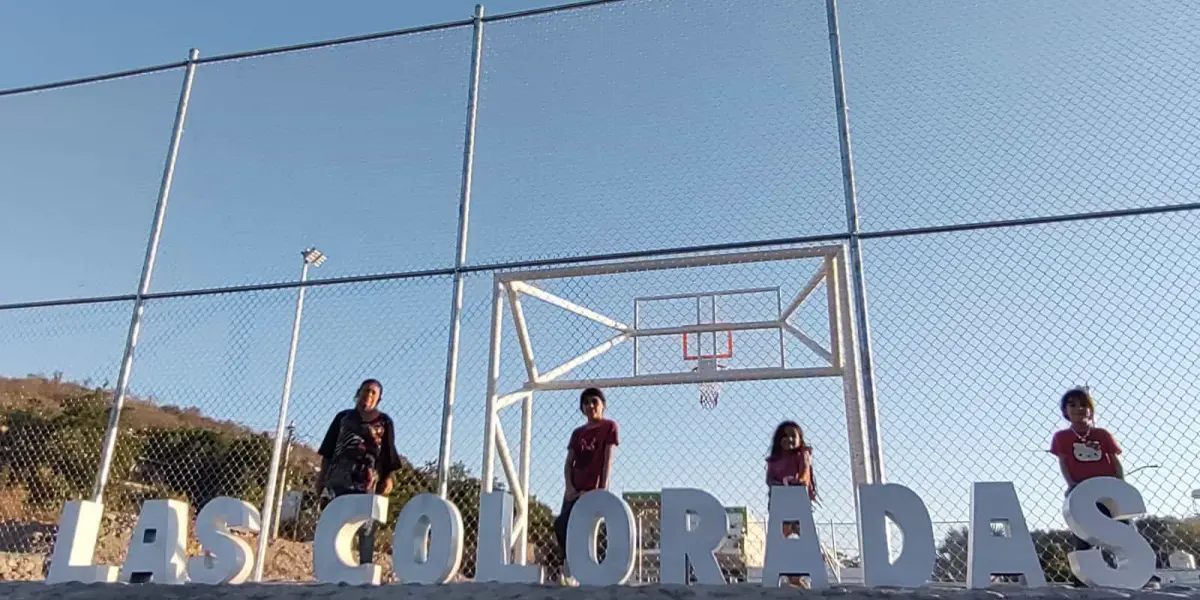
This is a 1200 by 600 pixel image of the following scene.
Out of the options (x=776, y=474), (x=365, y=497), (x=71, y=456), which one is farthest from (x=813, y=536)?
(x=71, y=456)

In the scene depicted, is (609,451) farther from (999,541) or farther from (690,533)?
(999,541)

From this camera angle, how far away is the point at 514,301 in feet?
21.2

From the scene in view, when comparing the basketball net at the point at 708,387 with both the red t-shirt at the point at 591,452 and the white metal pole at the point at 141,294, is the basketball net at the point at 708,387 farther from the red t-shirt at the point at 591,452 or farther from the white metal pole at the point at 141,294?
the white metal pole at the point at 141,294

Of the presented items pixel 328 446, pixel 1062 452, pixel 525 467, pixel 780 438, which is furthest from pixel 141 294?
pixel 1062 452

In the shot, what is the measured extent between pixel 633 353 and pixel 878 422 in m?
3.03

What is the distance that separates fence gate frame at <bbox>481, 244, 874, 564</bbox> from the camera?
5.20 metres

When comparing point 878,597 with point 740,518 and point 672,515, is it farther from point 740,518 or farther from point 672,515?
point 740,518

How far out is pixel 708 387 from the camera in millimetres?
6570

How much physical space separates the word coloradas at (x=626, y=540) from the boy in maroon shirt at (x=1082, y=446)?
562 mm

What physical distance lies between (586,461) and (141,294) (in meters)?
3.16

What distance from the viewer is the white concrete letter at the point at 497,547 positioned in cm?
400

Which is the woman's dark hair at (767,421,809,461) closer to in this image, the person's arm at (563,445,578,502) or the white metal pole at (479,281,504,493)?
the person's arm at (563,445,578,502)

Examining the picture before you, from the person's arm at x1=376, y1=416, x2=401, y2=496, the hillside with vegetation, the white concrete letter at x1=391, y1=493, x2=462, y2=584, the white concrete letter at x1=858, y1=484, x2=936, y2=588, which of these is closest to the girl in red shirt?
the white concrete letter at x1=858, y1=484, x2=936, y2=588

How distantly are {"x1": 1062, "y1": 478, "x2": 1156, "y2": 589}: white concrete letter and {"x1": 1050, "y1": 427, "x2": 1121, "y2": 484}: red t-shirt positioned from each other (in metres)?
0.50
